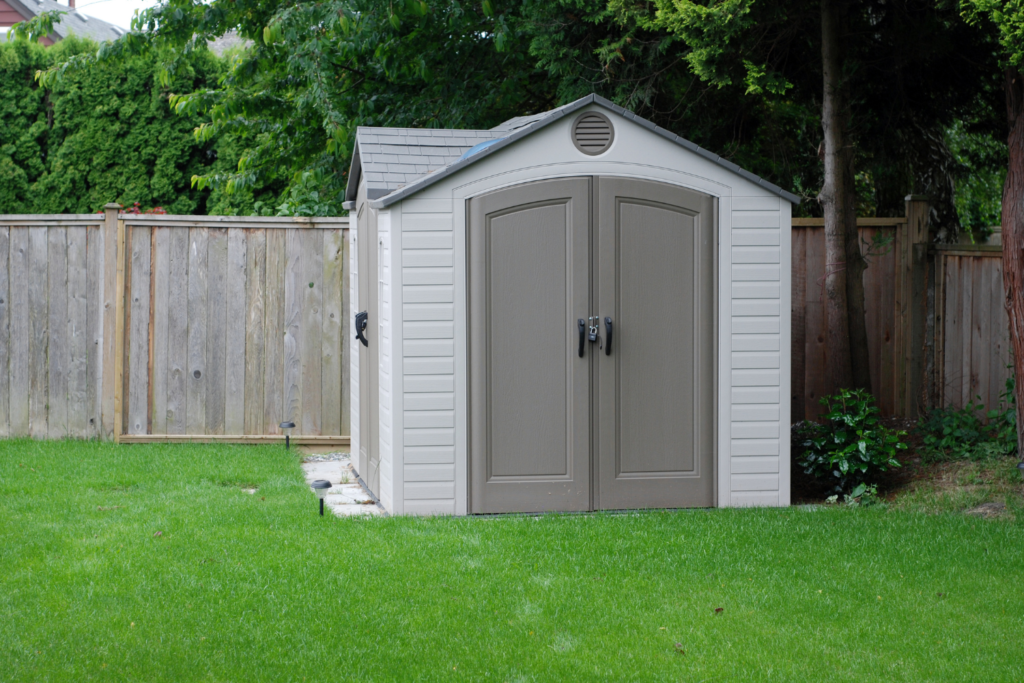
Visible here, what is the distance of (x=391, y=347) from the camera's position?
5.90 m

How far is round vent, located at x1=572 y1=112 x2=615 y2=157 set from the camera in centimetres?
597

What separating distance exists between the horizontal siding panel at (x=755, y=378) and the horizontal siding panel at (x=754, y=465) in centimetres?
45

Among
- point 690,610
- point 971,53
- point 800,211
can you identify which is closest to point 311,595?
point 690,610

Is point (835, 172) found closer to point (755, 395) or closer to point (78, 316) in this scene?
point (755, 395)

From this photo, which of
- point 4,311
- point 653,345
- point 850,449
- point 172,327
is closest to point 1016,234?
point 850,449

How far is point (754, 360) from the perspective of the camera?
6180mm

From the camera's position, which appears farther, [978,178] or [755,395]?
[978,178]

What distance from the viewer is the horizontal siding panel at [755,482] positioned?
20.4 ft

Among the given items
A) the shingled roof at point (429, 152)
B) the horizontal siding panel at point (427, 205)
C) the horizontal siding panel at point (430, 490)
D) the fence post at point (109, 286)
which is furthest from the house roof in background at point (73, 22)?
the horizontal siding panel at point (430, 490)

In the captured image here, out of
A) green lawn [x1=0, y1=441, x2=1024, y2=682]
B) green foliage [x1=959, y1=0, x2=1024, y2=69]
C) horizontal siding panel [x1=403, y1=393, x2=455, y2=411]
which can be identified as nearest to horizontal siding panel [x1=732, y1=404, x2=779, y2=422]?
green lawn [x1=0, y1=441, x2=1024, y2=682]

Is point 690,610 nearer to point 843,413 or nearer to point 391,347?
point 391,347

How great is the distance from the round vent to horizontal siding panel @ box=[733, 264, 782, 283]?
3.47ft

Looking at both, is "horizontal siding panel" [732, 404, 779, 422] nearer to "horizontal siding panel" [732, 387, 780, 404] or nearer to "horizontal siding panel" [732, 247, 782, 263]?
"horizontal siding panel" [732, 387, 780, 404]

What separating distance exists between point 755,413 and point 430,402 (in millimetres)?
1922
